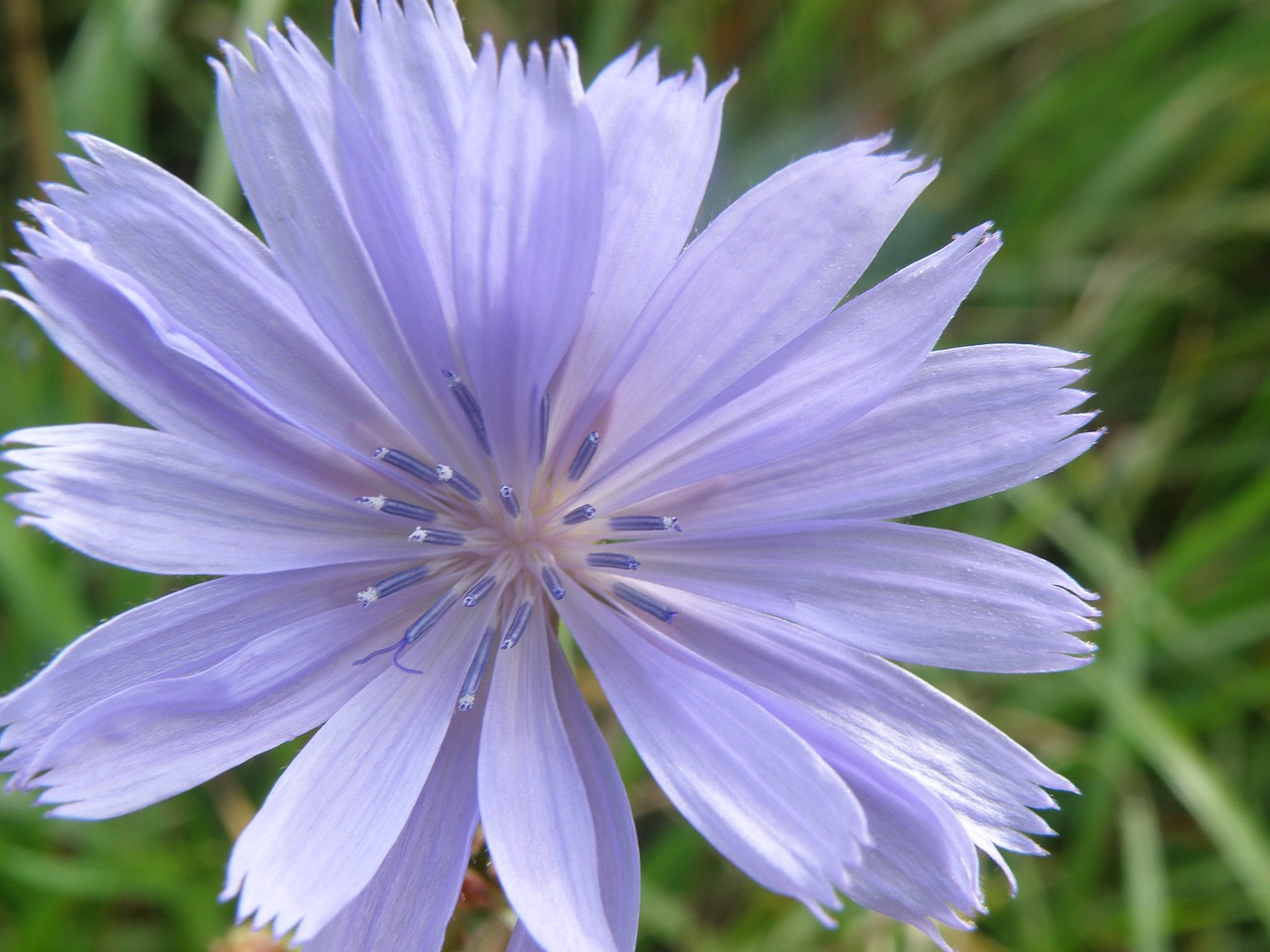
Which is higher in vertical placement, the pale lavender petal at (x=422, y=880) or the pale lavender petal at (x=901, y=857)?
Answer: the pale lavender petal at (x=901, y=857)

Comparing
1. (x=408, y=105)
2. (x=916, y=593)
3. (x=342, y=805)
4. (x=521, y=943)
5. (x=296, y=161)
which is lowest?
(x=521, y=943)

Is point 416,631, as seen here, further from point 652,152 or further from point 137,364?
point 652,152

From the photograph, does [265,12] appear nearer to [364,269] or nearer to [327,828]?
[364,269]

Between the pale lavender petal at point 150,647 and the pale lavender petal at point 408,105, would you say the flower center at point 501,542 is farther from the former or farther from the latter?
the pale lavender petal at point 408,105

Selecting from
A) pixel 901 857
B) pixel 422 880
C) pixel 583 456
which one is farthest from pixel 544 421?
pixel 901 857

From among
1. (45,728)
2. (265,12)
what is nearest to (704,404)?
(45,728)

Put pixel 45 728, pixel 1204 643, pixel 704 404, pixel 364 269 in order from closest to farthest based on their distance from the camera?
pixel 45 728, pixel 364 269, pixel 704 404, pixel 1204 643

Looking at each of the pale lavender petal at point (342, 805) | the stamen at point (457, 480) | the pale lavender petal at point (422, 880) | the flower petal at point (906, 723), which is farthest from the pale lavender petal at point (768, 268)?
the pale lavender petal at point (422, 880)
